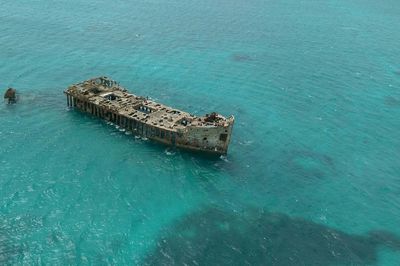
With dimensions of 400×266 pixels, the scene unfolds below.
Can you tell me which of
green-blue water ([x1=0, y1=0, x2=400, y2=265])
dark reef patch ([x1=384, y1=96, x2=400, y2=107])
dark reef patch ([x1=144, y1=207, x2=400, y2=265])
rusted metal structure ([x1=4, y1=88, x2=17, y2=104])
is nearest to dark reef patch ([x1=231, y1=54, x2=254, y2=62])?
green-blue water ([x1=0, y1=0, x2=400, y2=265])

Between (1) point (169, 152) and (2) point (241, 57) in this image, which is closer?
(1) point (169, 152)

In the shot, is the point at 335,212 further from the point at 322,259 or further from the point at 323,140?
the point at 323,140

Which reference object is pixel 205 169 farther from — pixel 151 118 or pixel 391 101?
pixel 391 101

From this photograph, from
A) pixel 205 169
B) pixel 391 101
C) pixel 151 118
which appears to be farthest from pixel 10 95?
pixel 391 101

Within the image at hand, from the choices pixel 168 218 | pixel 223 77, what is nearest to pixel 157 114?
pixel 168 218

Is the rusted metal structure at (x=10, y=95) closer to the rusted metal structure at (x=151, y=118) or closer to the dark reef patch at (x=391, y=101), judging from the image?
the rusted metal structure at (x=151, y=118)

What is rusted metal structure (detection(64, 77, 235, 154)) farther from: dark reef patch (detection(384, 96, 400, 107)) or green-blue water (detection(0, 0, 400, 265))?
dark reef patch (detection(384, 96, 400, 107))

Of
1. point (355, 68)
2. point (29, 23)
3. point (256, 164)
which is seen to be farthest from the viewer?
point (29, 23)
